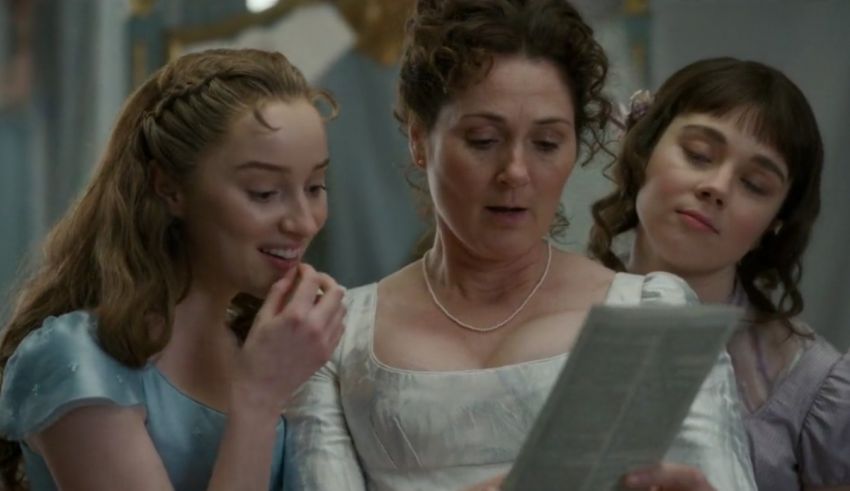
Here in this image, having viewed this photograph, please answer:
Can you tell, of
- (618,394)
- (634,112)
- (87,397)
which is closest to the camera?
(618,394)

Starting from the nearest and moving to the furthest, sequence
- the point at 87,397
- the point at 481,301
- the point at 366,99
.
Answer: the point at 87,397 < the point at 481,301 < the point at 366,99

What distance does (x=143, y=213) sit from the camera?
1759 mm

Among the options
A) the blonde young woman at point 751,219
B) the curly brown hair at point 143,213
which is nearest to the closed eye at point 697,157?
the blonde young woman at point 751,219

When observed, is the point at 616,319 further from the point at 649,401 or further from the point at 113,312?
the point at 113,312

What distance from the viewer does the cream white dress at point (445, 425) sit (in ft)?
5.69

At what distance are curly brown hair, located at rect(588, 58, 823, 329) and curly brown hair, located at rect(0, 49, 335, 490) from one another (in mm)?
629

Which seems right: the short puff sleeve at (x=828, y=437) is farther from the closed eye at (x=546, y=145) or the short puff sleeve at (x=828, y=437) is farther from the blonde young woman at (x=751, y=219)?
the closed eye at (x=546, y=145)

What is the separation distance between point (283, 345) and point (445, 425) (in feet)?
0.75

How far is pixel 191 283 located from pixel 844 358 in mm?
992

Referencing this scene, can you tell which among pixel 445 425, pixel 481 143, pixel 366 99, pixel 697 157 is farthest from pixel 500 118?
pixel 366 99

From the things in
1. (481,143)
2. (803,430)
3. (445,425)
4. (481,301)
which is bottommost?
(803,430)

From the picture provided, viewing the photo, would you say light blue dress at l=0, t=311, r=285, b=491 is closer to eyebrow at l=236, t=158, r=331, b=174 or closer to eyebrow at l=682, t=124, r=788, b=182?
eyebrow at l=236, t=158, r=331, b=174

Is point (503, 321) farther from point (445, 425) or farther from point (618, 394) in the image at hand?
point (618, 394)

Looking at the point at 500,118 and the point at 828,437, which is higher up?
the point at 500,118
